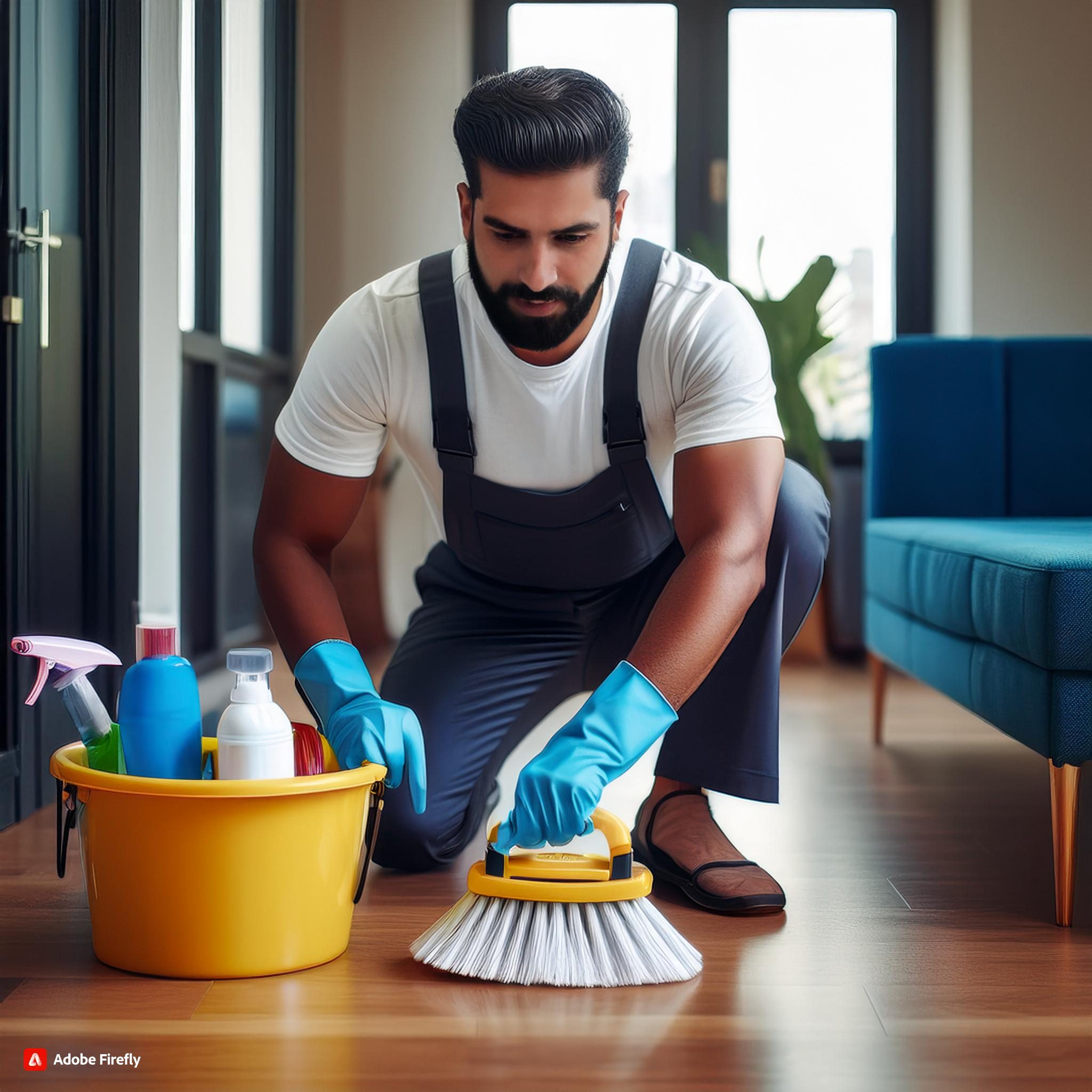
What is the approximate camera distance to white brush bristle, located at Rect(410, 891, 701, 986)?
0.90 metres

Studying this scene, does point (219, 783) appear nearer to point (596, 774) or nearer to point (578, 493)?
point (596, 774)

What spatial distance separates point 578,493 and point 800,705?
130 centimetres

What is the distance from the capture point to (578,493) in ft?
4.19

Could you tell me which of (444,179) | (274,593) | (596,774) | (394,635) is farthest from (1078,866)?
(444,179)

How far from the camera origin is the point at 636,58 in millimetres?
3385

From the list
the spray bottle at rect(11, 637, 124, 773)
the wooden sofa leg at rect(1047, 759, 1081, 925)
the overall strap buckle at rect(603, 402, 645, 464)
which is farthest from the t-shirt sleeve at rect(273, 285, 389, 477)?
the wooden sofa leg at rect(1047, 759, 1081, 925)

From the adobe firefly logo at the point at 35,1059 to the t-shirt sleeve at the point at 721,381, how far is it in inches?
29.7

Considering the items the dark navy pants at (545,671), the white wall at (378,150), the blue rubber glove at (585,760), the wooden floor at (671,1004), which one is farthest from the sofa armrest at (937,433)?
the white wall at (378,150)

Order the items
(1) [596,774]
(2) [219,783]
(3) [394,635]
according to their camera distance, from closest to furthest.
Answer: (2) [219,783]
(1) [596,774]
(3) [394,635]

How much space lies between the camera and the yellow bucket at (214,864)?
867 millimetres

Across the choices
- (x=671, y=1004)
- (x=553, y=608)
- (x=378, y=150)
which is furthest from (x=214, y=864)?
(x=378, y=150)

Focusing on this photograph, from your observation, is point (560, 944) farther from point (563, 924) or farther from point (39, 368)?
point (39, 368)

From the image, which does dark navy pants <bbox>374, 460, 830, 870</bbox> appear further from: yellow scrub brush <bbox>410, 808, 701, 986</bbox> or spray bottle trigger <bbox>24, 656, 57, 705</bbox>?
spray bottle trigger <bbox>24, 656, 57, 705</bbox>

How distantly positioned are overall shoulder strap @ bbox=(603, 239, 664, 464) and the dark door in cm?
75
